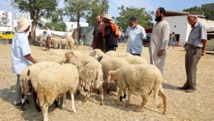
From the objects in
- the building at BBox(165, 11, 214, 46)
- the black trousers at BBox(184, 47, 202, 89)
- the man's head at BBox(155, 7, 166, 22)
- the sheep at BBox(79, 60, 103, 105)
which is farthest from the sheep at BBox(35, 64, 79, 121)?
the building at BBox(165, 11, 214, 46)

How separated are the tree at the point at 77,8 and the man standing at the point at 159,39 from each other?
67.5 feet

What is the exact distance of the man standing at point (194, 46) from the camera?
6.03 metres

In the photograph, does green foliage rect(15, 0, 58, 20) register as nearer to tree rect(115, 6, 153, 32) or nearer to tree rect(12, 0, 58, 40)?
tree rect(12, 0, 58, 40)

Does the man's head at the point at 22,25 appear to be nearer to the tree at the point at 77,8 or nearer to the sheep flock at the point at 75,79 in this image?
the sheep flock at the point at 75,79

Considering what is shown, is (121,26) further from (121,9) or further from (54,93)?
(54,93)

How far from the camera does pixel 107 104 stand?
489 cm

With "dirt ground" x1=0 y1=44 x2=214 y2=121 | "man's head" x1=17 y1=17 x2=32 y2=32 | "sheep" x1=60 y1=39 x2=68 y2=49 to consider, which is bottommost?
"dirt ground" x1=0 y1=44 x2=214 y2=121

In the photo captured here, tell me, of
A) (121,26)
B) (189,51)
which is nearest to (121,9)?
(121,26)

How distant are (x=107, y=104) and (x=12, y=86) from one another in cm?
318

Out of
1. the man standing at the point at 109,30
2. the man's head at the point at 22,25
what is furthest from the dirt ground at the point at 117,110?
the man standing at the point at 109,30

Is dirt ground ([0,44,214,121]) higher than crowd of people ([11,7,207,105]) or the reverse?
the reverse

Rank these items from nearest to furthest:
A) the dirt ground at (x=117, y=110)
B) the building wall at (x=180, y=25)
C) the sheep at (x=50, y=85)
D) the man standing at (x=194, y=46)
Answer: the sheep at (x=50, y=85), the dirt ground at (x=117, y=110), the man standing at (x=194, y=46), the building wall at (x=180, y=25)

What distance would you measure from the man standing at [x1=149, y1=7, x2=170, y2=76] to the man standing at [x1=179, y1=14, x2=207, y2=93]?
1260 mm

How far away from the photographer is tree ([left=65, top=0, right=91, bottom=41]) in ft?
83.5
